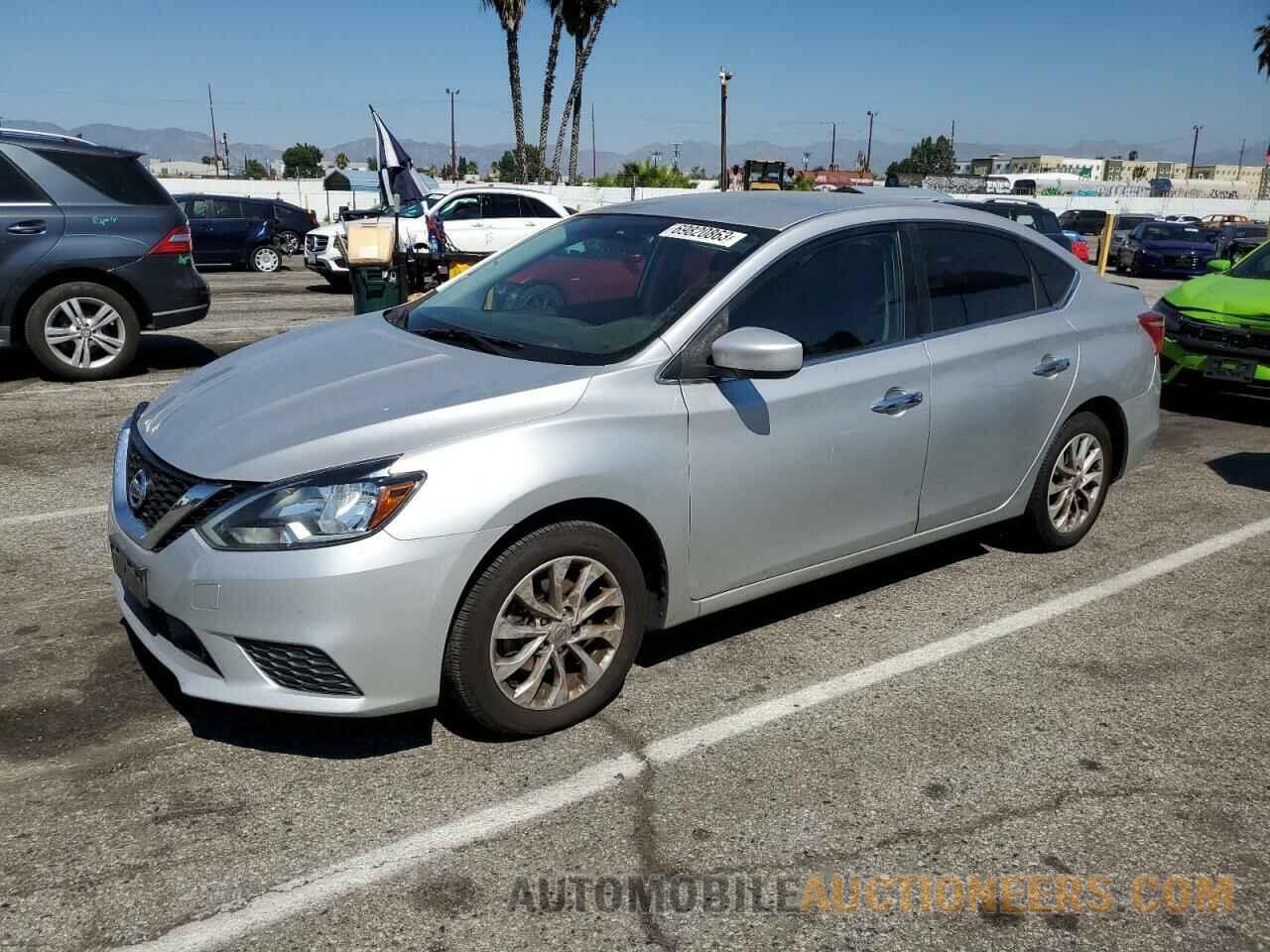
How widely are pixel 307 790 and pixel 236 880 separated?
0.43m

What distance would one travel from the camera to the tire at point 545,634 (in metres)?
3.10

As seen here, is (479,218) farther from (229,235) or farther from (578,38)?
(578,38)

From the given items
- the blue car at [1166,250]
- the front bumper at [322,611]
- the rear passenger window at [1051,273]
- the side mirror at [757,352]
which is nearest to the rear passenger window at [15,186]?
the front bumper at [322,611]

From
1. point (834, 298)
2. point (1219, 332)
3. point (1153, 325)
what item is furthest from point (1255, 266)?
point (834, 298)

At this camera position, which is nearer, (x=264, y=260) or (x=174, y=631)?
(x=174, y=631)

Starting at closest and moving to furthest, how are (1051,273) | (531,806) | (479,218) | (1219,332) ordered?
(531,806)
(1051,273)
(1219,332)
(479,218)

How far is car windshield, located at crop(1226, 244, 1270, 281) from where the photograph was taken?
30.2 feet

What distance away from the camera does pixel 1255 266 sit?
9.37 m

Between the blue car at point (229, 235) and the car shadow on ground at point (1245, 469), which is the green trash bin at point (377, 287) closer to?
the car shadow on ground at point (1245, 469)

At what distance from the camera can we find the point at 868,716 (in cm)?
362

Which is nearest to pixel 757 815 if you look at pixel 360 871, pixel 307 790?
pixel 360 871

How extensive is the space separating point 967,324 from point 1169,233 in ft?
78.9

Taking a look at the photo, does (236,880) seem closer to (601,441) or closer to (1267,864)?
(601,441)

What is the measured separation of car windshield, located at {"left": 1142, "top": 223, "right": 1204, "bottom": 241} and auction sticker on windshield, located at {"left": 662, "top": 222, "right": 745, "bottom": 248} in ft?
80.0
